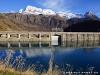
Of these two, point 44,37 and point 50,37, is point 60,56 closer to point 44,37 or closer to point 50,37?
point 50,37

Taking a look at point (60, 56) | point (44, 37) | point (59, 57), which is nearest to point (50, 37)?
point (44, 37)

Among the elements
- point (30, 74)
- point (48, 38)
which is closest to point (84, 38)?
point (48, 38)

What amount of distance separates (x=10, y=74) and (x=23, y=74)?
Answer: 1.14 m

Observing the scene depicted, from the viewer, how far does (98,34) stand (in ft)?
578

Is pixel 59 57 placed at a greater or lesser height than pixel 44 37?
lesser

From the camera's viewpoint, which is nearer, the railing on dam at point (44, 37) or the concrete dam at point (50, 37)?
the concrete dam at point (50, 37)

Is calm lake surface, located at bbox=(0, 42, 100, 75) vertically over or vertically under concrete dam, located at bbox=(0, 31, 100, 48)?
under

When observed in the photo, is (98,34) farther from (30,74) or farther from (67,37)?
(30,74)

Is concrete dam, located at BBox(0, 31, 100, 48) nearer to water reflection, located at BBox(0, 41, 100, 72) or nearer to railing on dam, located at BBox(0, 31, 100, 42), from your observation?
railing on dam, located at BBox(0, 31, 100, 42)

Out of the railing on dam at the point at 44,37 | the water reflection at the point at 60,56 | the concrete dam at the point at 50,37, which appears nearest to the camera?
the water reflection at the point at 60,56

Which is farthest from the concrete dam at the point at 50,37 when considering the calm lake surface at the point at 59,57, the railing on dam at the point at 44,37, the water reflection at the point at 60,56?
the calm lake surface at the point at 59,57

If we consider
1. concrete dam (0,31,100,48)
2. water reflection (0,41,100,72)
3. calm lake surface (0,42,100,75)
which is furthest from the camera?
concrete dam (0,31,100,48)

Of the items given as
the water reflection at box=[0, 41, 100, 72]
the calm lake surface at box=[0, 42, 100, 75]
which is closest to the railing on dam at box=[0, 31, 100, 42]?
the water reflection at box=[0, 41, 100, 72]

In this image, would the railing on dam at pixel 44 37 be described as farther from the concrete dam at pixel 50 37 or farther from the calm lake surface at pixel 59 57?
the calm lake surface at pixel 59 57
